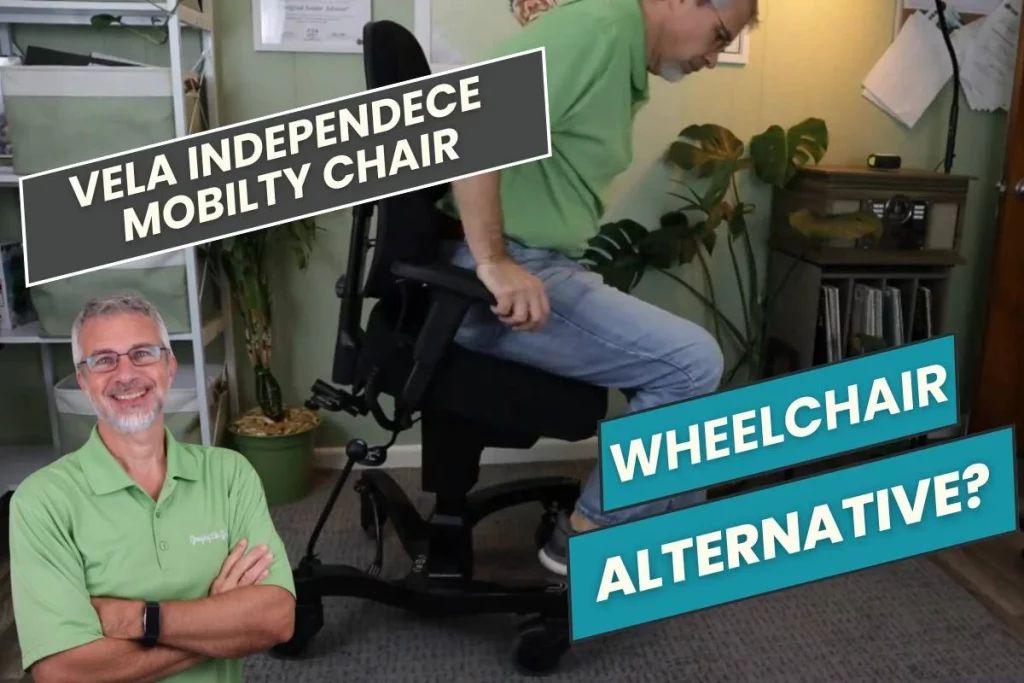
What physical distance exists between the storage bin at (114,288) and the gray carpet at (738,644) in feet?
2.14

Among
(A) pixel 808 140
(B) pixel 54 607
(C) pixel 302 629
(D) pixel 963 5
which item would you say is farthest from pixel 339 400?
(D) pixel 963 5

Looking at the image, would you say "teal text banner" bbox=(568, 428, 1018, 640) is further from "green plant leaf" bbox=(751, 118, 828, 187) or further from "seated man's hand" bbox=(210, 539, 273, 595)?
"green plant leaf" bbox=(751, 118, 828, 187)

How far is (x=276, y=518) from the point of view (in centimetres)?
195

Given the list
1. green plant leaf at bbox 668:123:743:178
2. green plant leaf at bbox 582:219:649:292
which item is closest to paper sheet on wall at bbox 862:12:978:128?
green plant leaf at bbox 668:123:743:178

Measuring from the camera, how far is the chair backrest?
1.12 m

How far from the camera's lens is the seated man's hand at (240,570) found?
30.7 inches

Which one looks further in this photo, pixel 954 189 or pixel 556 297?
pixel 954 189

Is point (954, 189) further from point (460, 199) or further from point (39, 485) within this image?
point (39, 485)

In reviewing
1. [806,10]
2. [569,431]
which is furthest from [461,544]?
[806,10]

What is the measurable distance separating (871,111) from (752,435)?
181 centimetres

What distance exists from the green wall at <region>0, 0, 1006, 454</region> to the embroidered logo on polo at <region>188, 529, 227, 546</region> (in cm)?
139

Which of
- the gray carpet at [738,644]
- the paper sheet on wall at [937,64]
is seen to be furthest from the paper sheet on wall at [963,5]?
the gray carpet at [738,644]

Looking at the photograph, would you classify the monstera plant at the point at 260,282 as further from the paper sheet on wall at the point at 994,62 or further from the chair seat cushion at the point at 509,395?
the paper sheet on wall at the point at 994,62

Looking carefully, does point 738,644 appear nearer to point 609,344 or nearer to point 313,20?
point 609,344
